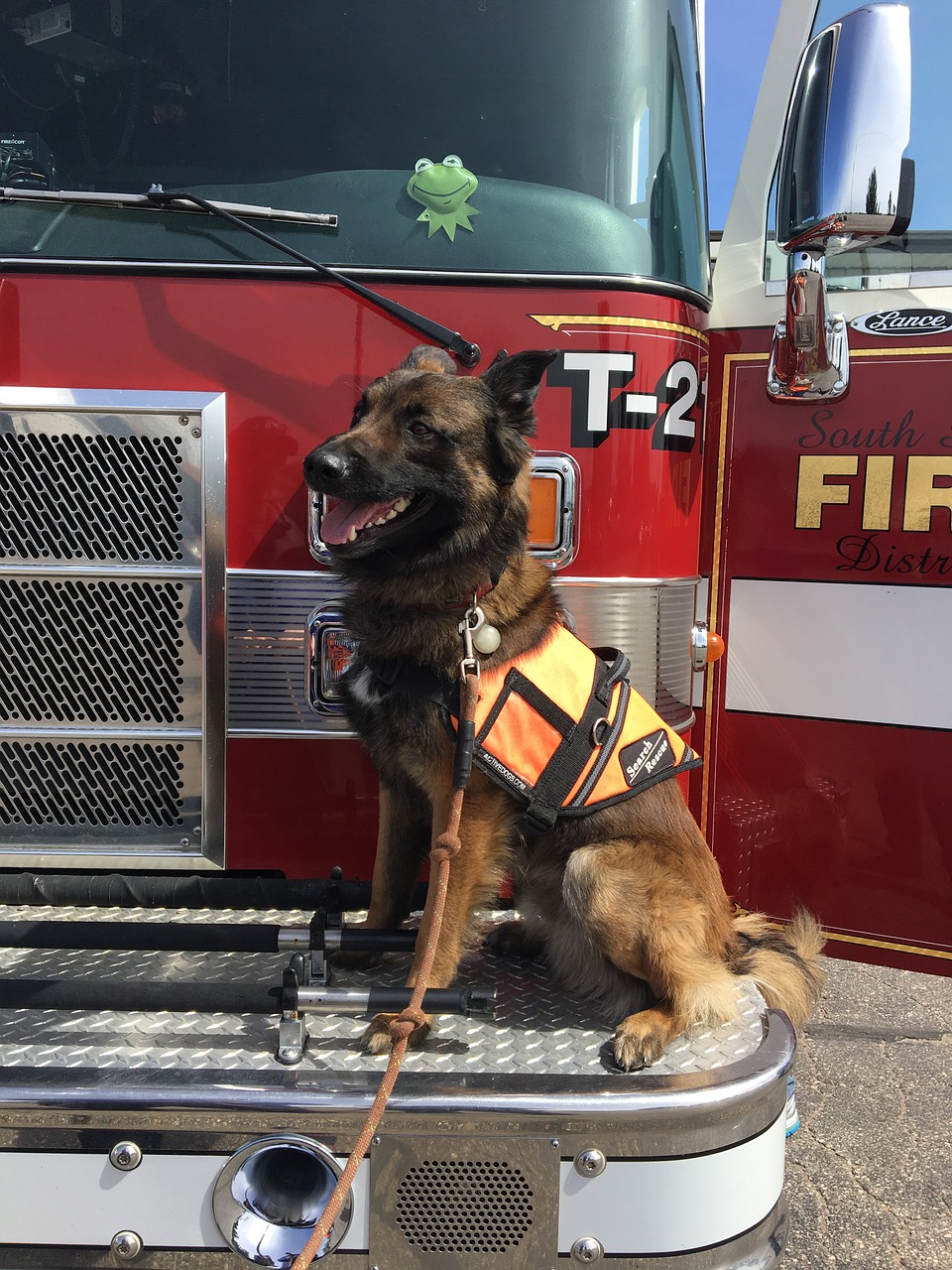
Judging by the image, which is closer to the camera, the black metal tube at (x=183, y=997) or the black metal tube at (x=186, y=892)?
the black metal tube at (x=183, y=997)

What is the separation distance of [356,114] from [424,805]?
1.64 metres

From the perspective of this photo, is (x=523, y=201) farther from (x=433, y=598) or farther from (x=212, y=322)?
(x=433, y=598)

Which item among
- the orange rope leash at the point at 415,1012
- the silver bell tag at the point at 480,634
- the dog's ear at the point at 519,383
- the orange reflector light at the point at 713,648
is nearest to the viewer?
the orange rope leash at the point at 415,1012

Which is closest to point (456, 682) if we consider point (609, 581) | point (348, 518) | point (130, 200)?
point (348, 518)

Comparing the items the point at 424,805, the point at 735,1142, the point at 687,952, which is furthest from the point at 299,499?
the point at 735,1142

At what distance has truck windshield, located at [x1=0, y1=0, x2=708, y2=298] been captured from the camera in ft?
7.61

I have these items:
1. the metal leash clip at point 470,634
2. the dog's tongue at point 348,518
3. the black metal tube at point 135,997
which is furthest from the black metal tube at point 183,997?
the dog's tongue at point 348,518

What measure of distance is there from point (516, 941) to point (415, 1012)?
2.35 ft

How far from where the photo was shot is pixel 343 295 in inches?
89.7

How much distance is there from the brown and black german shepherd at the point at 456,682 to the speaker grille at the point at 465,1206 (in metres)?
0.34

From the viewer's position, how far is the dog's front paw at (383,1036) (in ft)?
6.18

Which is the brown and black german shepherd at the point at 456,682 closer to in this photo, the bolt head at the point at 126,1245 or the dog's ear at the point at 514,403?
the dog's ear at the point at 514,403

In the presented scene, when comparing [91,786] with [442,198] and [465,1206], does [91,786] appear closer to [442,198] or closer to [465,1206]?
[465,1206]

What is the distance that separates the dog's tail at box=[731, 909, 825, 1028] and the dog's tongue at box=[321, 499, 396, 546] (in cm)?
133
